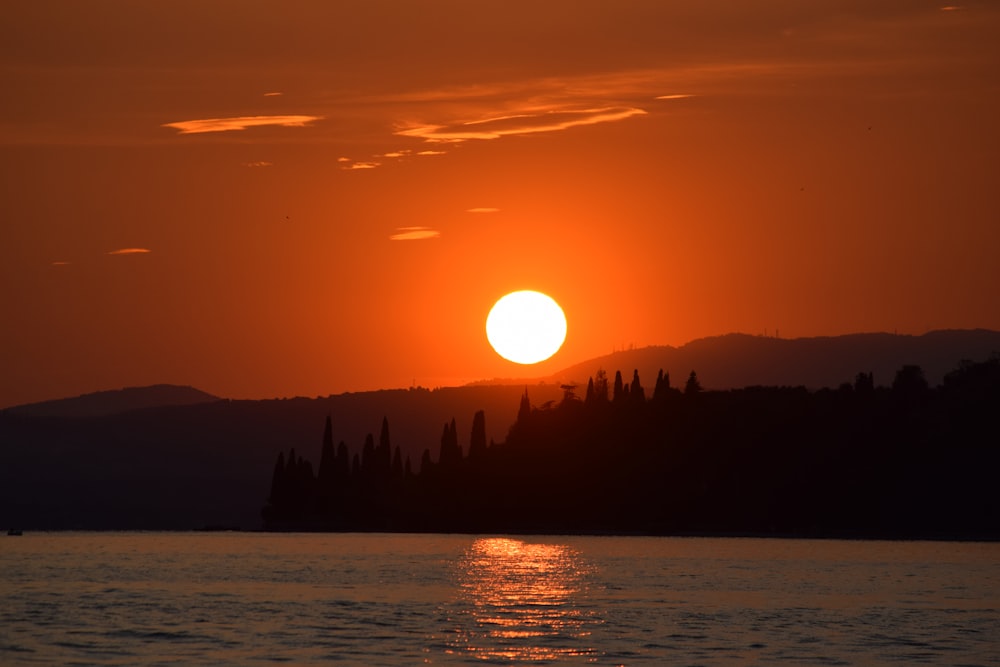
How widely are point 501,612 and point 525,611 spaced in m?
1.87

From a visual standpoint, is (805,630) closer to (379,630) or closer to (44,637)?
(379,630)

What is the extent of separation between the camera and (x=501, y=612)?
88688 millimetres

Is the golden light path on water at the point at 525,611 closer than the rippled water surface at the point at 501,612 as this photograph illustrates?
No

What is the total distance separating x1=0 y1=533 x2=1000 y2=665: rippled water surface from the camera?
218 ft

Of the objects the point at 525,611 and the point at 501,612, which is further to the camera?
the point at 525,611

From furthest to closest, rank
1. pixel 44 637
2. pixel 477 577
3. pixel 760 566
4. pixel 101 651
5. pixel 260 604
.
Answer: pixel 760 566
pixel 477 577
pixel 260 604
pixel 44 637
pixel 101 651

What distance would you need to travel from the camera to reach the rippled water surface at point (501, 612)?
2621 inches

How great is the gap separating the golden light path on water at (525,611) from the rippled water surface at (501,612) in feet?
0.59

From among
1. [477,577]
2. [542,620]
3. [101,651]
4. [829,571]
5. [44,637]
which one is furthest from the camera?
[829,571]

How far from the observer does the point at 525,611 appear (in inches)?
3543

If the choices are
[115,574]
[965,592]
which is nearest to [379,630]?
[965,592]

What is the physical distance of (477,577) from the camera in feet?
411

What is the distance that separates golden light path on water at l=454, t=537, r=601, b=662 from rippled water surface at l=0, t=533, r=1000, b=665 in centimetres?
18

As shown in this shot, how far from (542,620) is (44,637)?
2564 cm
